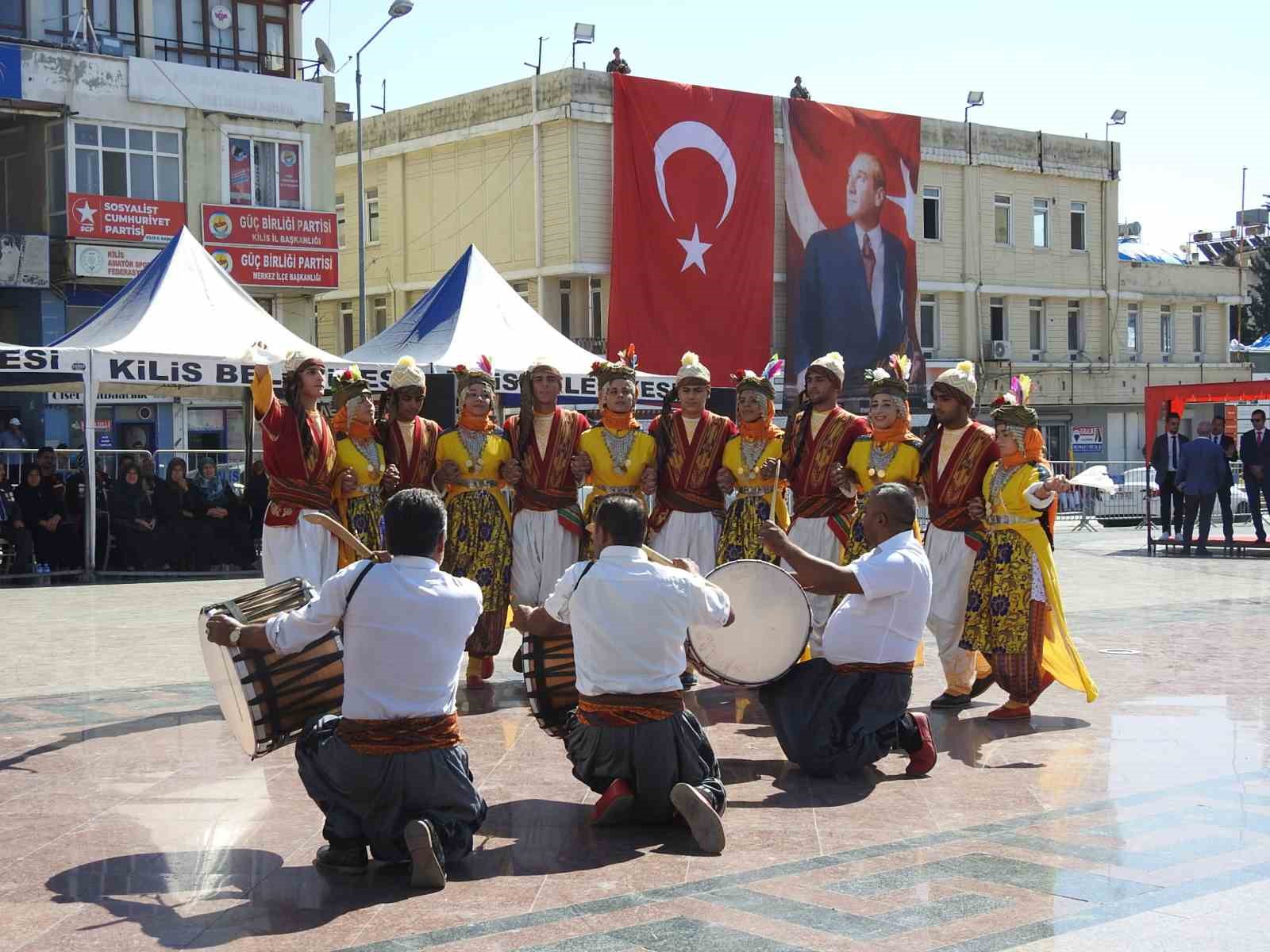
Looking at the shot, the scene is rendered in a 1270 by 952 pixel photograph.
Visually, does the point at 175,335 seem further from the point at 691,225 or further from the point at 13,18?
the point at 691,225

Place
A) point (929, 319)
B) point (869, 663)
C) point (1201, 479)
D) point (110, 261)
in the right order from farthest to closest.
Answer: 1. point (929, 319)
2. point (110, 261)
3. point (1201, 479)
4. point (869, 663)

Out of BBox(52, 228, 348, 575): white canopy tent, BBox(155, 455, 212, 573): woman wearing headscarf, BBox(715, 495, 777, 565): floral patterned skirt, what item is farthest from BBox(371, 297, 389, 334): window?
BBox(715, 495, 777, 565): floral patterned skirt

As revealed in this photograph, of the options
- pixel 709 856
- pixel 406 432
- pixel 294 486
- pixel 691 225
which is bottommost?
pixel 709 856

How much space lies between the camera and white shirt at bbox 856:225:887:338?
37812 mm

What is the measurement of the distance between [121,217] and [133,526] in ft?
37.6

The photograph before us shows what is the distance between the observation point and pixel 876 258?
38.0 m

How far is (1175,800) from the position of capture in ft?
20.9

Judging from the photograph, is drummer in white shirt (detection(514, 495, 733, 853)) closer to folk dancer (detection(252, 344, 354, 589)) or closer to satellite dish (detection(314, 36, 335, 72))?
folk dancer (detection(252, 344, 354, 589))

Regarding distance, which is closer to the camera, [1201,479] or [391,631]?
[391,631]

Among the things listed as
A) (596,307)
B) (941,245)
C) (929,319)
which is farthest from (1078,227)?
(596,307)

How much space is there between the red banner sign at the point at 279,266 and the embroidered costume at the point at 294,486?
67.3 ft

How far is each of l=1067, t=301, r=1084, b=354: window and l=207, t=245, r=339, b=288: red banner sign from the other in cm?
2343

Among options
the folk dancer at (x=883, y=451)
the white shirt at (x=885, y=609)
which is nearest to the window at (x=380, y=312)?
the folk dancer at (x=883, y=451)

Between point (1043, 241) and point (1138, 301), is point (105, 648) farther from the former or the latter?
point (1138, 301)
